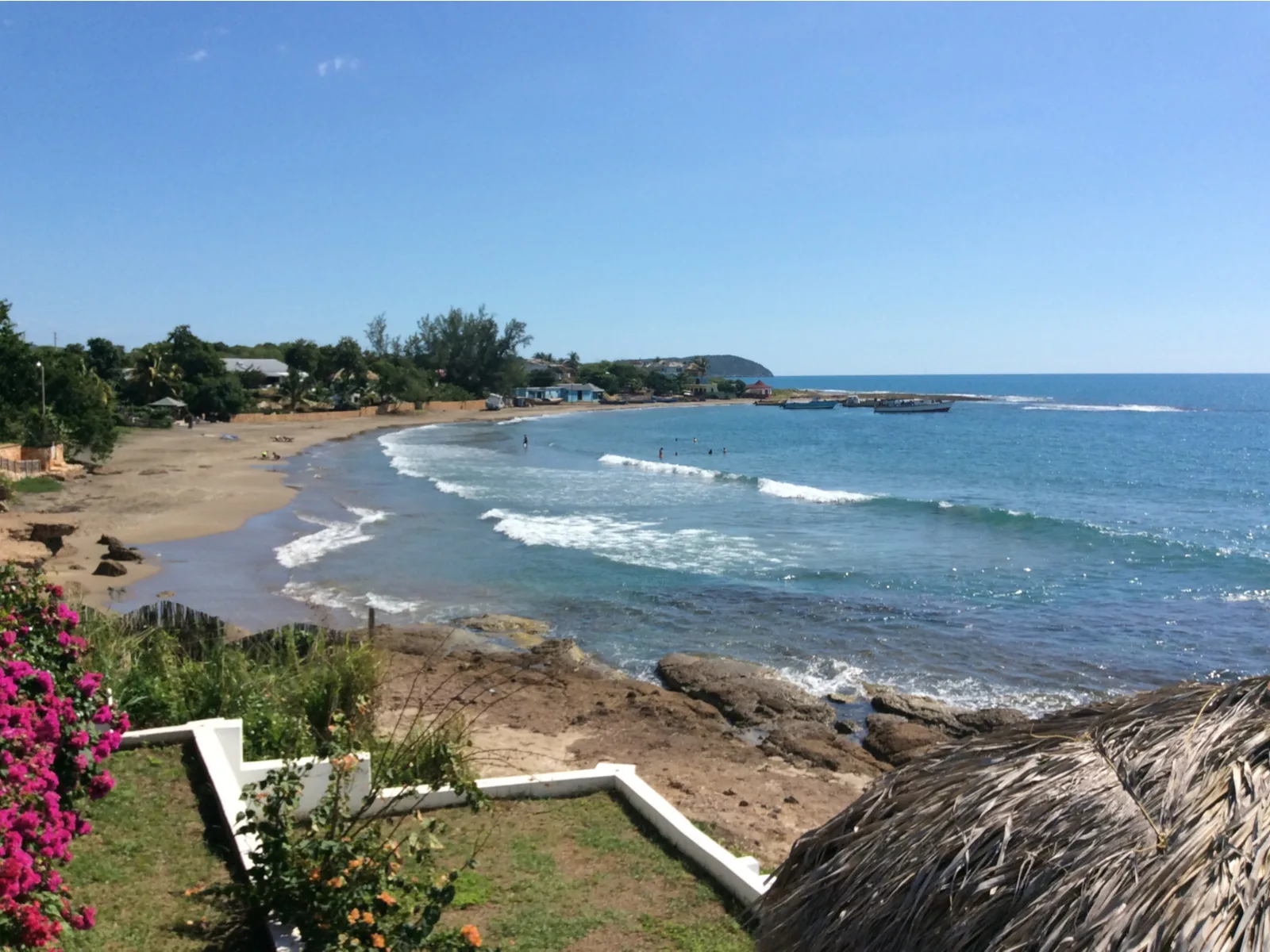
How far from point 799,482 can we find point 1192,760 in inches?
1808

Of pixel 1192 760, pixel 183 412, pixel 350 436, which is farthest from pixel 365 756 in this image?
pixel 183 412

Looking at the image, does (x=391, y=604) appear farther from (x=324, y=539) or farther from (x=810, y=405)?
(x=810, y=405)

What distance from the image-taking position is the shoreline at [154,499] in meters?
22.2

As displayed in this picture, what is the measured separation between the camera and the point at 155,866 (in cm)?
642

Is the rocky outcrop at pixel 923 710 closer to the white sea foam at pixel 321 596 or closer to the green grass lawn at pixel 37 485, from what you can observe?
the white sea foam at pixel 321 596

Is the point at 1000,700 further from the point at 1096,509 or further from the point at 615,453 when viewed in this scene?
the point at 615,453

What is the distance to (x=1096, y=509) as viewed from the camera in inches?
1537

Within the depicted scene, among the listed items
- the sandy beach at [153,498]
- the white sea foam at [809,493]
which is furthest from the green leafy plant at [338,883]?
the white sea foam at [809,493]

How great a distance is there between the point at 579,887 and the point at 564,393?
133140 millimetres

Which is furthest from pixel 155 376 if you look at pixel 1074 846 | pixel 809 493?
pixel 1074 846

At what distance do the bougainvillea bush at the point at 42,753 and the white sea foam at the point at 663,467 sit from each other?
43565mm

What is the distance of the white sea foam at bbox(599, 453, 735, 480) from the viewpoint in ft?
168

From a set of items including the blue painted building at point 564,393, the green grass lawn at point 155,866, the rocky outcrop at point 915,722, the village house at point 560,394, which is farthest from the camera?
the blue painted building at point 564,393

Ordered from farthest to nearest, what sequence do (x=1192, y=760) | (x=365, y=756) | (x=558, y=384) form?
(x=558, y=384)
(x=365, y=756)
(x=1192, y=760)
